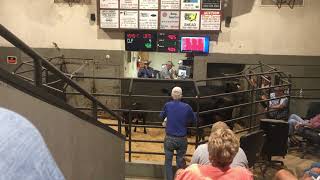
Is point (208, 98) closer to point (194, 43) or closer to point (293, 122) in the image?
point (293, 122)

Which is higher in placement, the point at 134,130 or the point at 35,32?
the point at 35,32

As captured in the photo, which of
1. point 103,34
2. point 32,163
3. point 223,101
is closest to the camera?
point 32,163

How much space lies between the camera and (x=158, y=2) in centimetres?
1079

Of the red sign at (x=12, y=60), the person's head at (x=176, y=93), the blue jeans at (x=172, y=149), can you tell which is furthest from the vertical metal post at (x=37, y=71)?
the red sign at (x=12, y=60)

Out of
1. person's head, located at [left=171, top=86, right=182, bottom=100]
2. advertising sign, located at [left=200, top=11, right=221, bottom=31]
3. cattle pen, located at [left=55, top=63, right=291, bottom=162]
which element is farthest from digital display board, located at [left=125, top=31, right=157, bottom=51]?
person's head, located at [left=171, top=86, right=182, bottom=100]

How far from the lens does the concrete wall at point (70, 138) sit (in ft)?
8.33

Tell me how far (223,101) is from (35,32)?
584 cm

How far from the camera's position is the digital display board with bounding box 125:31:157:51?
1103 cm

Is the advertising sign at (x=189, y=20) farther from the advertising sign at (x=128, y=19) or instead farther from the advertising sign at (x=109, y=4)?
the advertising sign at (x=109, y=4)

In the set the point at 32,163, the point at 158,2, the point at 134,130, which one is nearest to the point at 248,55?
the point at 158,2

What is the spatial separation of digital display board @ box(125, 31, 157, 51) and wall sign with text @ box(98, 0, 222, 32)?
17 centimetres

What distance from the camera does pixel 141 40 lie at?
11086 mm

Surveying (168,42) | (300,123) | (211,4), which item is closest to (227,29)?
(211,4)

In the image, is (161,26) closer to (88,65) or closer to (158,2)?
(158,2)
